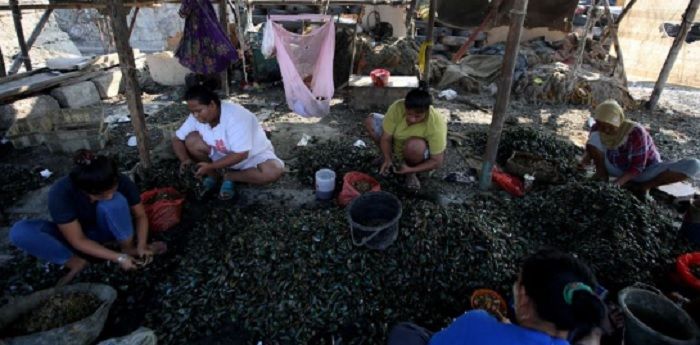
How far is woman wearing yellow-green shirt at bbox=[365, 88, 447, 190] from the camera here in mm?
4082

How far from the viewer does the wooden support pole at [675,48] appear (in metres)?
6.74

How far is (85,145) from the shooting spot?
5.26 meters

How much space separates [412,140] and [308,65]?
3.40 m

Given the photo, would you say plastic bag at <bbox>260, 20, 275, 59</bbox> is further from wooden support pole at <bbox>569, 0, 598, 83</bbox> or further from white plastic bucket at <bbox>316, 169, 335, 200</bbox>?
wooden support pole at <bbox>569, 0, 598, 83</bbox>

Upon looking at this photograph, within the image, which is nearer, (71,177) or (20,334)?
(20,334)

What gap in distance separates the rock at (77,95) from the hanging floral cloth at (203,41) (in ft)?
7.16

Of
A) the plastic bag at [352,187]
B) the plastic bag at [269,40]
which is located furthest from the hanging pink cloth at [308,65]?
the plastic bag at [352,187]

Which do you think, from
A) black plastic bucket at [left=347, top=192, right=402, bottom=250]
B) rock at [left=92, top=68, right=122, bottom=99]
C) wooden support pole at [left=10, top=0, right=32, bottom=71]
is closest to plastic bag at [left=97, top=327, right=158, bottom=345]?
black plastic bucket at [left=347, top=192, right=402, bottom=250]

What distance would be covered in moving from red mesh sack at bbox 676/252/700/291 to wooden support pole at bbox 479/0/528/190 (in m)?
1.74

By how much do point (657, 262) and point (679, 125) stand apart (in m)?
4.98

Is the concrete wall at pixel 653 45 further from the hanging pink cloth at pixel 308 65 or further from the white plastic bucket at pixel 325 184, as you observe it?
the white plastic bucket at pixel 325 184

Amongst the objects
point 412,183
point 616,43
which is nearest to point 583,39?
point 616,43

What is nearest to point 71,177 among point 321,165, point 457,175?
point 321,165

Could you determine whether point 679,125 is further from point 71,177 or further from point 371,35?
point 71,177
